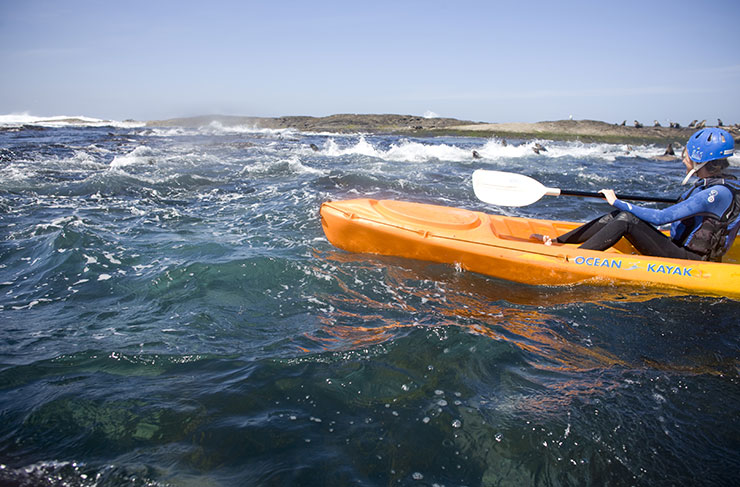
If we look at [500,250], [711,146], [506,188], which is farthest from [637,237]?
[506,188]

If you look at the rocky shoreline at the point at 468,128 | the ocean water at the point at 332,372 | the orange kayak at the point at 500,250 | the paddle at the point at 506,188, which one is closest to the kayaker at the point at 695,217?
the orange kayak at the point at 500,250

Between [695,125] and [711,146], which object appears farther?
[695,125]

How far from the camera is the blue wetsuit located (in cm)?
353

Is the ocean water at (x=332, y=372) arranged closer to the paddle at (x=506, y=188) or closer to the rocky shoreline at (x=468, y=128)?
the paddle at (x=506, y=188)

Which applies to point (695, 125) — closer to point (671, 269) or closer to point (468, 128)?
point (468, 128)

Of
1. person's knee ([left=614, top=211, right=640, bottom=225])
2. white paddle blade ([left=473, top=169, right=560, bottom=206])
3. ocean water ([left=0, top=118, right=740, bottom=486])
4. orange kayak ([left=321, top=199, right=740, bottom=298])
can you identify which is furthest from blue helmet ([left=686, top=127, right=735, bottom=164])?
white paddle blade ([left=473, top=169, right=560, bottom=206])

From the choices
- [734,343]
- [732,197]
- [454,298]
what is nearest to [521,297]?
[454,298]

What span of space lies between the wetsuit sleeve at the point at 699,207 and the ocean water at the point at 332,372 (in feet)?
2.34

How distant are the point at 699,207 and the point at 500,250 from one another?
64.8 inches

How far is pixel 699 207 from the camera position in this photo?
11.7 ft

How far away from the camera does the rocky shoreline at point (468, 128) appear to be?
3106 cm

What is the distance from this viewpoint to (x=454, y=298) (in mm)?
3803

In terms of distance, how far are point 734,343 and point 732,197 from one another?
48.4 inches

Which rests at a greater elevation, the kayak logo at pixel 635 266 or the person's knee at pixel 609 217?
the person's knee at pixel 609 217
